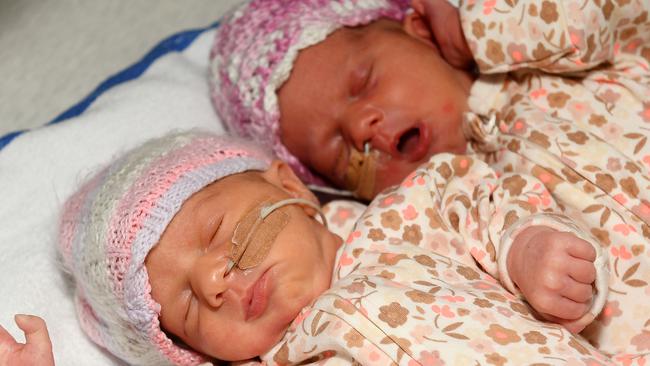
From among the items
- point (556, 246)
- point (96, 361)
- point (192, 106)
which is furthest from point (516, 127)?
point (96, 361)

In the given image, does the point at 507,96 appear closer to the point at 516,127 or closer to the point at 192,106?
the point at 516,127

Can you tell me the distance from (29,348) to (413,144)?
0.94 m

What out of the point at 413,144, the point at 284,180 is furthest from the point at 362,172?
the point at 284,180

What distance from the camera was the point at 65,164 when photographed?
2.04m

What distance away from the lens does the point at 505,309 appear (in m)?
1.53

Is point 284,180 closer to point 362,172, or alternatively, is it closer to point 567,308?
point 362,172

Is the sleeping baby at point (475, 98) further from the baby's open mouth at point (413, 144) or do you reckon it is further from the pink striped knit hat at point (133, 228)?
the pink striped knit hat at point (133, 228)

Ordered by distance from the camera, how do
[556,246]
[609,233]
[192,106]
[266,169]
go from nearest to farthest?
[556,246] < [609,233] < [266,169] < [192,106]

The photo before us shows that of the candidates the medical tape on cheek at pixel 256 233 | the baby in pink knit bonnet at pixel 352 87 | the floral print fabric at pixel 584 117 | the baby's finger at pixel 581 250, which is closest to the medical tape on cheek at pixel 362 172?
the baby in pink knit bonnet at pixel 352 87

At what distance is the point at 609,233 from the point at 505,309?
0.29 m

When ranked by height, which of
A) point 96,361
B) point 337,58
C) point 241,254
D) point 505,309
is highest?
point 337,58

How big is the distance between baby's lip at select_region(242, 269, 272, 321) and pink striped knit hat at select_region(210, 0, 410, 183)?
1.72 feet

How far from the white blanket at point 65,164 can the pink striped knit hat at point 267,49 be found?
16cm

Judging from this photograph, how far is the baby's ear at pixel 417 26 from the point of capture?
204 centimetres
